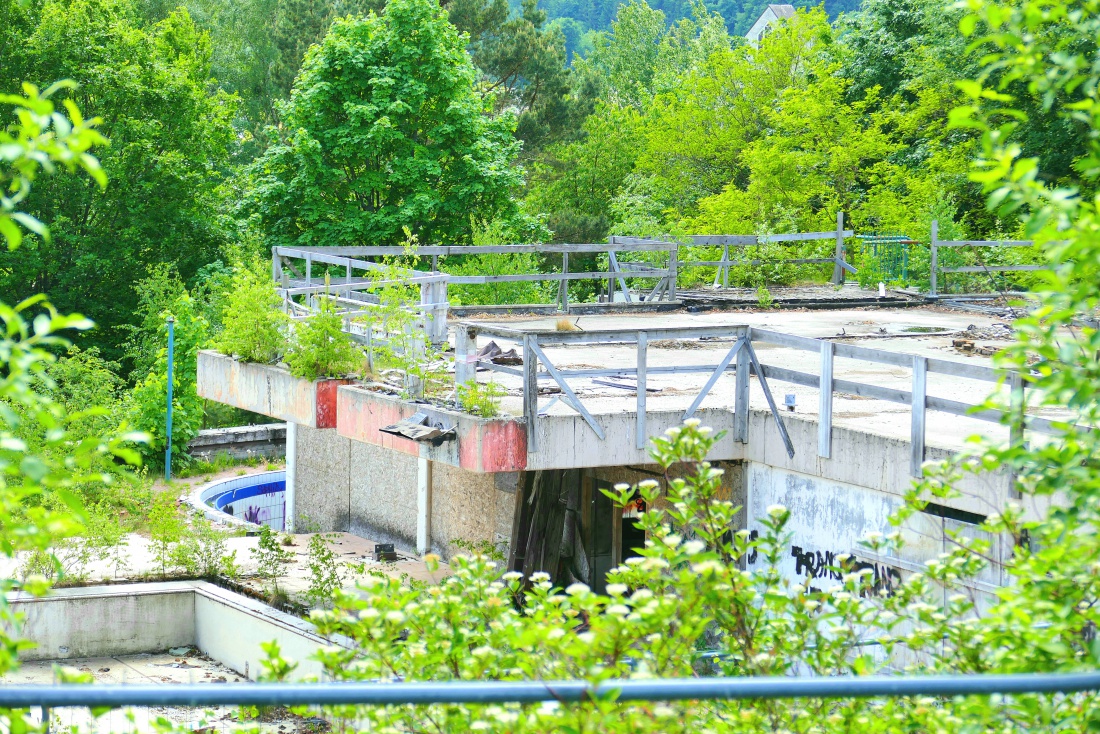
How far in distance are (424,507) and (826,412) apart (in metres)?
6.74

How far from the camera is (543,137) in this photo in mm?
51812

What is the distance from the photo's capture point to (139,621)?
47.9 feet

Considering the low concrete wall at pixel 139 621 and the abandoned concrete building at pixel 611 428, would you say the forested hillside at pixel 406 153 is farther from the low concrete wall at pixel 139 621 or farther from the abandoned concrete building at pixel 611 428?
the low concrete wall at pixel 139 621

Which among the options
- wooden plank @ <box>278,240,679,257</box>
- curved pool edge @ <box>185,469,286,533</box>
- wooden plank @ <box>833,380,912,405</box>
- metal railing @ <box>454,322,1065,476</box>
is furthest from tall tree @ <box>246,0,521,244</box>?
wooden plank @ <box>833,380,912,405</box>

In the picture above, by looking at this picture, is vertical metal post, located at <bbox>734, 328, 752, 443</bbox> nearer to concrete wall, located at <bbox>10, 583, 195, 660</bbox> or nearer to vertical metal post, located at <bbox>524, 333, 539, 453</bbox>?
vertical metal post, located at <bbox>524, 333, 539, 453</bbox>

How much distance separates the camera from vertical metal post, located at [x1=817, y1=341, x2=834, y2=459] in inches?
393

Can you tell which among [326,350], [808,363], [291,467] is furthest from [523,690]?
[291,467]

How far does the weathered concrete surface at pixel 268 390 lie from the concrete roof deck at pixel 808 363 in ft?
5.92

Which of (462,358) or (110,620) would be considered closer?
(462,358)

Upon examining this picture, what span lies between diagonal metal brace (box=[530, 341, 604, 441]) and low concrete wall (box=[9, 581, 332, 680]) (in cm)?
494

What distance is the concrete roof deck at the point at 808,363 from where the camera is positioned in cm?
1126

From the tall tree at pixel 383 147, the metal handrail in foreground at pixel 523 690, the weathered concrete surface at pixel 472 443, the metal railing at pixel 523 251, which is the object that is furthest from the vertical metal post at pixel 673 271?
the metal handrail in foreground at pixel 523 690

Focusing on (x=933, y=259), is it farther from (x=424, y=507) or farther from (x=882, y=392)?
(x=882, y=392)

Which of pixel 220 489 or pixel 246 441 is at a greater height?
pixel 246 441
